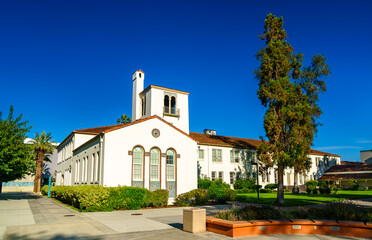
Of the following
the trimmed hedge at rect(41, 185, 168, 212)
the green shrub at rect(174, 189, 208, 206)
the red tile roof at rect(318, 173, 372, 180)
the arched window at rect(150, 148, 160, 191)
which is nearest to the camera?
the trimmed hedge at rect(41, 185, 168, 212)

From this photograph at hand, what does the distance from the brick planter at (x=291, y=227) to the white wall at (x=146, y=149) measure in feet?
41.1

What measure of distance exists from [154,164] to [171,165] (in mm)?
1580

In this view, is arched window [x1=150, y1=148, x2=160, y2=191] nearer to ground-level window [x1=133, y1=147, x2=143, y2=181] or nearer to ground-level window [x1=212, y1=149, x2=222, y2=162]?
ground-level window [x1=133, y1=147, x2=143, y2=181]

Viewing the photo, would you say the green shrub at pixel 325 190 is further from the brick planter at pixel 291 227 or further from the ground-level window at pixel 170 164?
the brick planter at pixel 291 227

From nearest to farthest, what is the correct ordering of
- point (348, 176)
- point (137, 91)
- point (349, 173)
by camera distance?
point (137, 91)
point (348, 176)
point (349, 173)

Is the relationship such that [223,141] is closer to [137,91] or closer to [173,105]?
[173,105]

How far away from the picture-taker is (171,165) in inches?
938

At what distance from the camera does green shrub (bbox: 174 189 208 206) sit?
2103 centimetres

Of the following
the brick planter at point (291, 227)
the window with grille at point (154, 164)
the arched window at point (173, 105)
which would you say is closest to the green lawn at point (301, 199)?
the window with grille at point (154, 164)

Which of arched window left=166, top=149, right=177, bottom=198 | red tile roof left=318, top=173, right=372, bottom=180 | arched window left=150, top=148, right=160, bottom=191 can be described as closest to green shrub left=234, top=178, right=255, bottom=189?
red tile roof left=318, top=173, right=372, bottom=180

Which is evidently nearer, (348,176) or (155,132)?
(155,132)

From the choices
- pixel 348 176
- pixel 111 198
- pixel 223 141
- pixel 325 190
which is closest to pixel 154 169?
A: pixel 111 198

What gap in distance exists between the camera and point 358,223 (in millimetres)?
9297

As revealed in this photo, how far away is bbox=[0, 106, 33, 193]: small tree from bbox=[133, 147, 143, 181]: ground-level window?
10753mm
